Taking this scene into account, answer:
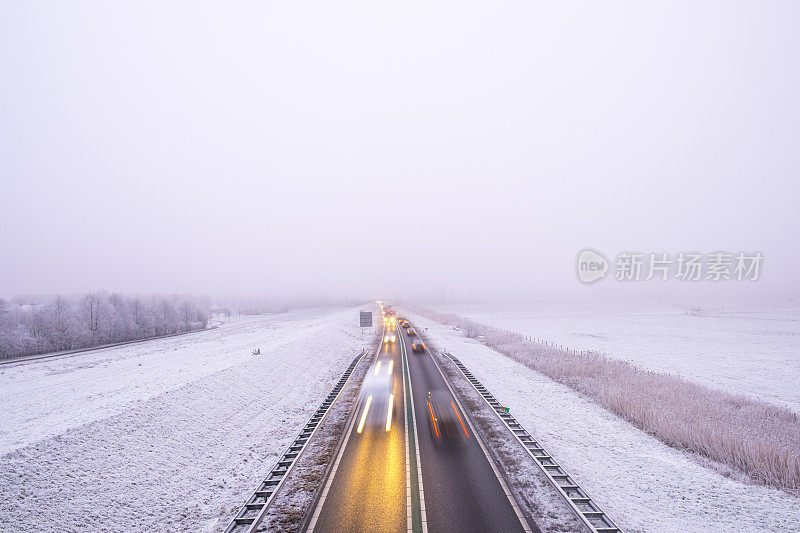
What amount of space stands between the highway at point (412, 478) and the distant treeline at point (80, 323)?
206ft

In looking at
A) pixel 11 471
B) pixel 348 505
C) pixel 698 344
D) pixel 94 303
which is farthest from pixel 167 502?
pixel 94 303

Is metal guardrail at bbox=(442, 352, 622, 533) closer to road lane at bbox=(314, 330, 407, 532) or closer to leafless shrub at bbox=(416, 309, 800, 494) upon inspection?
road lane at bbox=(314, 330, 407, 532)

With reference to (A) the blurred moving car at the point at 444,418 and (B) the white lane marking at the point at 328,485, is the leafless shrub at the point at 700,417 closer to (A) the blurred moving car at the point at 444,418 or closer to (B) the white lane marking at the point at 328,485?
(A) the blurred moving car at the point at 444,418

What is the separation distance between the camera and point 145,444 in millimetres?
13133

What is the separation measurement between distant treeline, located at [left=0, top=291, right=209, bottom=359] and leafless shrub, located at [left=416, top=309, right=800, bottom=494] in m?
73.5

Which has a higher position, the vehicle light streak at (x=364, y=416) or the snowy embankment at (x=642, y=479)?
the vehicle light streak at (x=364, y=416)

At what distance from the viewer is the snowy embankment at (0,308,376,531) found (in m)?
9.62

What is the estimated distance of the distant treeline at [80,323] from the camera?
159 feet

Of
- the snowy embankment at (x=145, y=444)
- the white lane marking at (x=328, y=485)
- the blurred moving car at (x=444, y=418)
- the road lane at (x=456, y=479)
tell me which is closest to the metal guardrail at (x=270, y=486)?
the snowy embankment at (x=145, y=444)

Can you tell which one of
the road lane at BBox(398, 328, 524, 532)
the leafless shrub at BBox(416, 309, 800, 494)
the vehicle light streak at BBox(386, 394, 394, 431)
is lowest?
the leafless shrub at BBox(416, 309, 800, 494)

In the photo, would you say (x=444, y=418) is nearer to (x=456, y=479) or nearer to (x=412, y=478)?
(x=456, y=479)

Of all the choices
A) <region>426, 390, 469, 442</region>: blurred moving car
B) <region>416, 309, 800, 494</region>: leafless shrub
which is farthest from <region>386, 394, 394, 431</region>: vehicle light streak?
<region>416, 309, 800, 494</region>: leafless shrub

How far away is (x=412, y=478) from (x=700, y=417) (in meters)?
15.9

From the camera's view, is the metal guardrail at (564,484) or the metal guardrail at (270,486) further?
the metal guardrail at (270,486)
